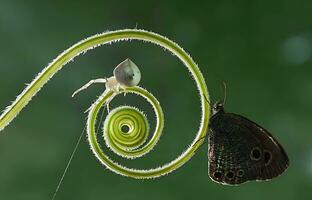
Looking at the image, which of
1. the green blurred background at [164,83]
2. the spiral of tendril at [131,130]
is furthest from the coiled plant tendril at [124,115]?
the green blurred background at [164,83]

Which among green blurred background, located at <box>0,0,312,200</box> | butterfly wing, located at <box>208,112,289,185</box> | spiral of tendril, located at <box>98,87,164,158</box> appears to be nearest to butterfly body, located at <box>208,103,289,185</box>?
butterfly wing, located at <box>208,112,289,185</box>

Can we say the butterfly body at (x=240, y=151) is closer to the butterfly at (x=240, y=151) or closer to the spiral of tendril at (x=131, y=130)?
the butterfly at (x=240, y=151)

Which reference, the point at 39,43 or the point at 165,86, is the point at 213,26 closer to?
the point at 165,86

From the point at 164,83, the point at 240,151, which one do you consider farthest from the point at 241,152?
the point at 164,83

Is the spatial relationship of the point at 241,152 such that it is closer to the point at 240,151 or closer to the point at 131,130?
the point at 240,151

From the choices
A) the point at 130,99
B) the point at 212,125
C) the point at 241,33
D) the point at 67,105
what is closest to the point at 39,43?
the point at 67,105

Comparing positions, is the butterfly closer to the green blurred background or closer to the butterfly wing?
the butterfly wing
